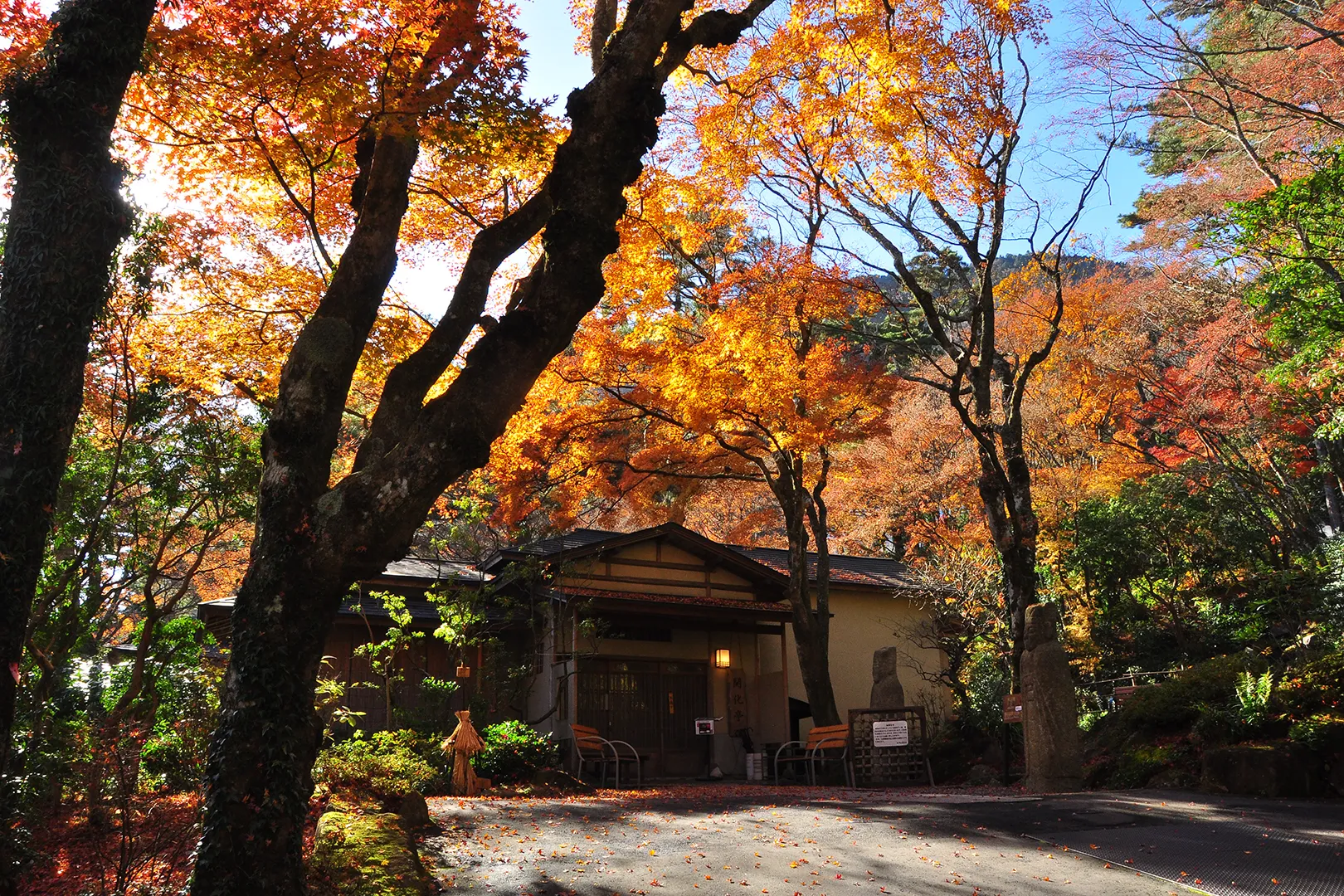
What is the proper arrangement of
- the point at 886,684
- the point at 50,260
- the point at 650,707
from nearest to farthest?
the point at 50,260 → the point at 886,684 → the point at 650,707

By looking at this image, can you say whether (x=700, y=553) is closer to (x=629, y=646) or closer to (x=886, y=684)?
(x=629, y=646)

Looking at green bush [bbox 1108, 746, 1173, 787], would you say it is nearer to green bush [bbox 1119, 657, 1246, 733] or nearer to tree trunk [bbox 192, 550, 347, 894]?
green bush [bbox 1119, 657, 1246, 733]

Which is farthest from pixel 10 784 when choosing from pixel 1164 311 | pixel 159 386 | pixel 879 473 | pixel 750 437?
pixel 1164 311

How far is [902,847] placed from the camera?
7.36 metres

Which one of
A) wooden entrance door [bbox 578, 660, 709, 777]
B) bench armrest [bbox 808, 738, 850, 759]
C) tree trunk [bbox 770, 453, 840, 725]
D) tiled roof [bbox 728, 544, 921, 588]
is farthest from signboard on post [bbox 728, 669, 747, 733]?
bench armrest [bbox 808, 738, 850, 759]

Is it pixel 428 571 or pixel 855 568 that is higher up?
pixel 855 568

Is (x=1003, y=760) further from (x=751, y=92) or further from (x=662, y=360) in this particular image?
(x=751, y=92)

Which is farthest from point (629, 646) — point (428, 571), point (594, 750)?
point (428, 571)

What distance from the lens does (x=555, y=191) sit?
5324mm

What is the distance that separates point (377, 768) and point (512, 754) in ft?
15.7

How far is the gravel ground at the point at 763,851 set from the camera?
617cm

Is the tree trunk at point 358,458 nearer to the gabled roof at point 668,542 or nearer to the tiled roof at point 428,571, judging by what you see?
the gabled roof at point 668,542

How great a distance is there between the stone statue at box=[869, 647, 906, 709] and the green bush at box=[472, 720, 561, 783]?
231 inches

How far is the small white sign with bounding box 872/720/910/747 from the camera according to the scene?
13500 millimetres
